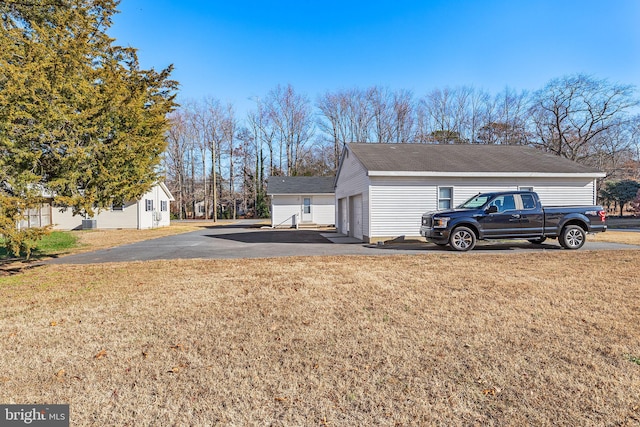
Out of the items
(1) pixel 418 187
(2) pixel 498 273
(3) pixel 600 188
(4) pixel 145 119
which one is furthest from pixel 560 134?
(4) pixel 145 119

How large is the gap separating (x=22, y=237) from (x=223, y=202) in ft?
135

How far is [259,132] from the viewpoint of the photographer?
46.2 metres

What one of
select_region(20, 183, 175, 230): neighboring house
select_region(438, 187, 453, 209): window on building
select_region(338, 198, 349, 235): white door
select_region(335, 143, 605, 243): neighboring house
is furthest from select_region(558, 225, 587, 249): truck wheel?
select_region(20, 183, 175, 230): neighboring house

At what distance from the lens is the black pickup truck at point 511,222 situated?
36.0 ft

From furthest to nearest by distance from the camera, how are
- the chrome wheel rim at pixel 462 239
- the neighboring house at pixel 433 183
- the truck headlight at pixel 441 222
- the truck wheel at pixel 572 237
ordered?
the neighboring house at pixel 433 183 < the truck wheel at pixel 572 237 < the chrome wheel rim at pixel 462 239 < the truck headlight at pixel 441 222

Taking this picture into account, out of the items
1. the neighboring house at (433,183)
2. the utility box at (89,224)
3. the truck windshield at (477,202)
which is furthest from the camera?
the utility box at (89,224)

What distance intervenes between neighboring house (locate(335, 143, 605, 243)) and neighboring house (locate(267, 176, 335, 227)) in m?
10.1

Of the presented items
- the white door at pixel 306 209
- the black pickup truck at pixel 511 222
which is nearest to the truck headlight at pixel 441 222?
the black pickup truck at pixel 511 222

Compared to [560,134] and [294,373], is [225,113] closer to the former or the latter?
[560,134]

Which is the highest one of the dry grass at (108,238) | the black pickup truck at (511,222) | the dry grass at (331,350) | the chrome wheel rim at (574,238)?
the black pickup truck at (511,222)

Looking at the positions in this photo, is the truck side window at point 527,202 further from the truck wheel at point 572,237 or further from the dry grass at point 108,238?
the dry grass at point 108,238

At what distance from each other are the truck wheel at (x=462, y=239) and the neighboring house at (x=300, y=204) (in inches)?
595

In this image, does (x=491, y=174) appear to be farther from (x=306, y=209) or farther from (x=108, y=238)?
(x=108, y=238)

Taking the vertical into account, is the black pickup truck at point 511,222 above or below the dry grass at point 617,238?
above
